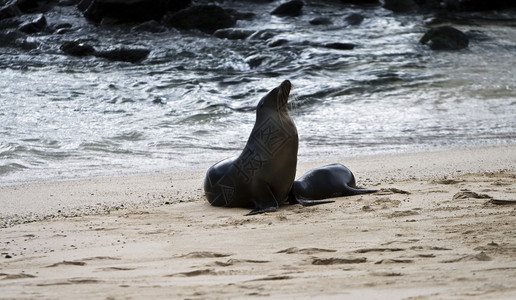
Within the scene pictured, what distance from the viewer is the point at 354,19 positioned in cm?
2169

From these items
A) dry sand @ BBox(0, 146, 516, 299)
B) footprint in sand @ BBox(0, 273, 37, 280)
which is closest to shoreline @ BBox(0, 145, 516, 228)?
dry sand @ BBox(0, 146, 516, 299)

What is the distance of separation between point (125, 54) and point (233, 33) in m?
3.37

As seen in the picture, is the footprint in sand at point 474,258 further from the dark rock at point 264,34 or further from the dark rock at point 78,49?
the dark rock at point 264,34

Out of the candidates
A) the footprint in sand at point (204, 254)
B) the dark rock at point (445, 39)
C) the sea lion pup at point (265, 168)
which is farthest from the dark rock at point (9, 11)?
the footprint in sand at point (204, 254)

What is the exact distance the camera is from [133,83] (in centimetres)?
1480

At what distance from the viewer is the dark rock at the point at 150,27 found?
2064 cm

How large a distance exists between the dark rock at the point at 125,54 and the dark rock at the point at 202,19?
3.06 m

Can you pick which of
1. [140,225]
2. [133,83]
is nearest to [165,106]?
[133,83]

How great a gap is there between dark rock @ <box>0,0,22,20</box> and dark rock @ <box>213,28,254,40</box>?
6.35 meters

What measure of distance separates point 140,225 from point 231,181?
1.15 metres

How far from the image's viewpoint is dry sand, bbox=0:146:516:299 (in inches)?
133

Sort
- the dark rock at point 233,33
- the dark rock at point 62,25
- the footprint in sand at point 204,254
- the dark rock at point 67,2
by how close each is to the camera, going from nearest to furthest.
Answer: the footprint in sand at point 204,254 → the dark rock at point 233,33 → the dark rock at point 62,25 → the dark rock at point 67,2

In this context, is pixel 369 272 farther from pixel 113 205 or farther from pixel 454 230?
pixel 113 205

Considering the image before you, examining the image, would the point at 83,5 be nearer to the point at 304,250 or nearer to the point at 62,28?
the point at 62,28
